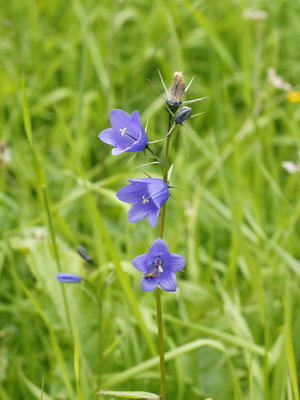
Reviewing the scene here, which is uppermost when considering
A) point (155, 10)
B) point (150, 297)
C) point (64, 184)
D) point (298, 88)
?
point (155, 10)

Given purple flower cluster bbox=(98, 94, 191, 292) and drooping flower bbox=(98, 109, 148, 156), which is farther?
drooping flower bbox=(98, 109, 148, 156)

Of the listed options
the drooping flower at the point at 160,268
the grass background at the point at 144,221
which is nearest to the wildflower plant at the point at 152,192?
the drooping flower at the point at 160,268

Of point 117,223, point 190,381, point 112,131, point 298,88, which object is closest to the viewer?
A: point 112,131

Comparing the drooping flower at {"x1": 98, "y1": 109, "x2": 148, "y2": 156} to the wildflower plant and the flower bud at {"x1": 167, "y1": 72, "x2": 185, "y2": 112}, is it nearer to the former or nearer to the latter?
the wildflower plant

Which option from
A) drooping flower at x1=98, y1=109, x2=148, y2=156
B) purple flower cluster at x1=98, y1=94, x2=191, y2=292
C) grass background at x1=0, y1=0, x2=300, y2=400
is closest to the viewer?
purple flower cluster at x1=98, y1=94, x2=191, y2=292

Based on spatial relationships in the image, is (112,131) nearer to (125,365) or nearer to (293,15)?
(125,365)

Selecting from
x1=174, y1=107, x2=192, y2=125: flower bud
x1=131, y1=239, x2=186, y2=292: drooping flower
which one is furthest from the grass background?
x1=174, y1=107, x2=192, y2=125: flower bud

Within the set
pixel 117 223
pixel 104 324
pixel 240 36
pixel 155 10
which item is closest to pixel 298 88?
pixel 240 36

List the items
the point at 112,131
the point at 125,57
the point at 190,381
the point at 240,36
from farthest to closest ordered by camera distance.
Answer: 1. the point at 125,57
2. the point at 240,36
3. the point at 190,381
4. the point at 112,131

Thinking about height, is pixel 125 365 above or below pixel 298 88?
below
